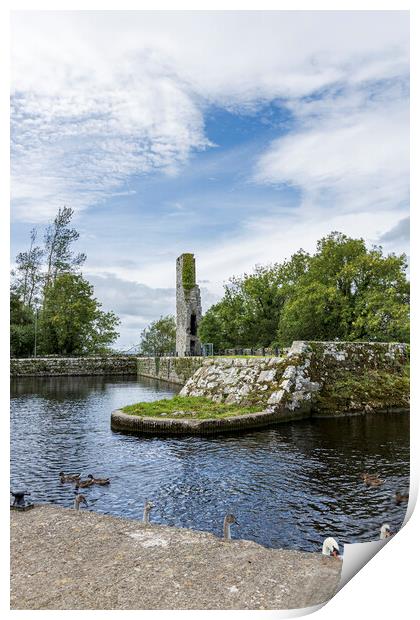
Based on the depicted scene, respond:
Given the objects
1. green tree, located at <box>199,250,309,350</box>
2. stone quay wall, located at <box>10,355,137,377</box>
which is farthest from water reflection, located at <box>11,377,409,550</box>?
stone quay wall, located at <box>10,355,137,377</box>

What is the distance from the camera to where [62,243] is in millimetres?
10539

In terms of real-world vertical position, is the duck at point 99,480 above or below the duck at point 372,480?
below

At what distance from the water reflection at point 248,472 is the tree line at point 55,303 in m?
4.21

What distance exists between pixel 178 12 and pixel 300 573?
590 cm

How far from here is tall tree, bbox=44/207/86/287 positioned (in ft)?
26.6

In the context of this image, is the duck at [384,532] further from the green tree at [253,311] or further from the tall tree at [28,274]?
the green tree at [253,311]

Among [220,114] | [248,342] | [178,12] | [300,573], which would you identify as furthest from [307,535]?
[248,342]

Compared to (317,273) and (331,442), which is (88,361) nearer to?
(317,273)

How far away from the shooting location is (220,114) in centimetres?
699

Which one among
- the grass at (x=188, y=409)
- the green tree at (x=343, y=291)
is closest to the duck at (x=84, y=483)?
the grass at (x=188, y=409)

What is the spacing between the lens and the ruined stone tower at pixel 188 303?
33969 mm

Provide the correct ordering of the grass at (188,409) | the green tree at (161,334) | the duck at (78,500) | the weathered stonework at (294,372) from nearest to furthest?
the duck at (78,500), the grass at (188,409), the weathered stonework at (294,372), the green tree at (161,334)

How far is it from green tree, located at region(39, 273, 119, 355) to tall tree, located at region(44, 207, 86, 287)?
198 inches

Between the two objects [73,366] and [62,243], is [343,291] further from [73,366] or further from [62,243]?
[73,366]
